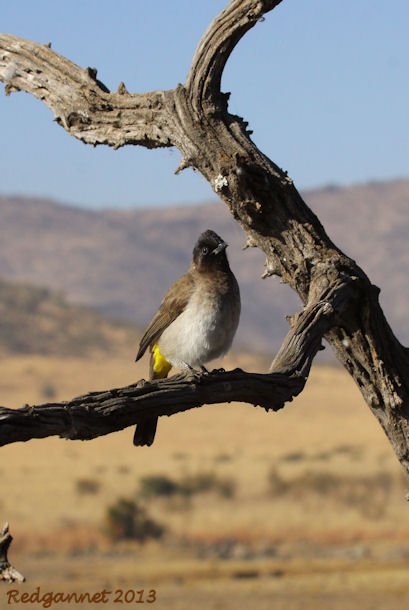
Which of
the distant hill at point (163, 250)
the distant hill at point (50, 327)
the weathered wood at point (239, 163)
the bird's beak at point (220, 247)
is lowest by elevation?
the weathered wood at point (239, 163)

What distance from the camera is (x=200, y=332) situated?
8.16 metres

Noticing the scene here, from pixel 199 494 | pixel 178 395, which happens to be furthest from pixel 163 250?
pixel 178 395

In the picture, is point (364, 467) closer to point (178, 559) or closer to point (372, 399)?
point (178, 559)

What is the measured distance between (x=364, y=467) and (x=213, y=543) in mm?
13579

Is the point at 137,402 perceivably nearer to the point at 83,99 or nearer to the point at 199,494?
the point at 83,99

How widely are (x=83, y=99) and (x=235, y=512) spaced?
2520 centimetres

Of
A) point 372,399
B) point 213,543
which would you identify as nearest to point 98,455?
point 213,543

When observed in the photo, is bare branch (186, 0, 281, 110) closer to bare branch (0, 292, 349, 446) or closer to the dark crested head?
bare branch (0, 292, 349, 446)

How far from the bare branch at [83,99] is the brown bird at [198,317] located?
1.55m

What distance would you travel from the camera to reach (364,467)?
1564 inches

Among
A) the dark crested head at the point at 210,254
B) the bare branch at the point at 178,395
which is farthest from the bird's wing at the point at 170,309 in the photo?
the bare branch at the point at 178,395

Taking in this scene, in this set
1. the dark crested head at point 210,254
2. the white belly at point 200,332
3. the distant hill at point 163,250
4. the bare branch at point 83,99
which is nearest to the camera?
the bare branch at point 83,99

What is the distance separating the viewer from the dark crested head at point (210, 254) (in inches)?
340

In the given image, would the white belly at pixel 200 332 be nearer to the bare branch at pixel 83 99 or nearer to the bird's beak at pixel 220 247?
the bird's beak at pixel 220 247
